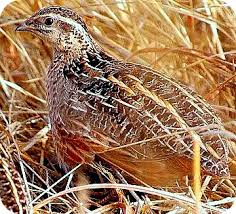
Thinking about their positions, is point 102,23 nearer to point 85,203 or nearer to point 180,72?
point 180,72

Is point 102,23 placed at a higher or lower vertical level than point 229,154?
higher

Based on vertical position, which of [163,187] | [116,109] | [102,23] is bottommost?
[163,187]

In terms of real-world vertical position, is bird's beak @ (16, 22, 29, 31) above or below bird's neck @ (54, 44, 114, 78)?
above

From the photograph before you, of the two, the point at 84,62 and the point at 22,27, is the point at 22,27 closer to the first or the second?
the point at 22,27

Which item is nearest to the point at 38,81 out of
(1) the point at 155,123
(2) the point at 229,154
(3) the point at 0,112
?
(3) the point at 0,112

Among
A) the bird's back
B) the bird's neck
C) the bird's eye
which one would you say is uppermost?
the bird's eye

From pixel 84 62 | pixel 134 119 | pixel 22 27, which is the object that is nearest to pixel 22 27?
pixel 22 27
